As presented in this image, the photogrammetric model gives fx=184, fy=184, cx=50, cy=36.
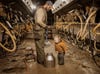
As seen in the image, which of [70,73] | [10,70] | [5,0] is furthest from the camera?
[5,0]

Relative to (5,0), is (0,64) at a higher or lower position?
lower

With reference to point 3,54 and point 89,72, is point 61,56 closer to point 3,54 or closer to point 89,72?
point 89,72

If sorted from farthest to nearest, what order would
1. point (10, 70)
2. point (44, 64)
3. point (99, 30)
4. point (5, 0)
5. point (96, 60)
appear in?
point (5, 0) < point (99, 30) < point (96, 60) < point (44, 64) < point (10, 70)

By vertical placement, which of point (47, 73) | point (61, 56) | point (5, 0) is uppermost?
point (5, 0)

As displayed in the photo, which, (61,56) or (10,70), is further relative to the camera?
(61,56)

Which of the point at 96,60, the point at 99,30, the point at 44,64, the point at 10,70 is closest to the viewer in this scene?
the point at 10,70

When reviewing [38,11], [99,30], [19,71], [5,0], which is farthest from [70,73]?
[5,0]

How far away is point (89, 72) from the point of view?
399 cm

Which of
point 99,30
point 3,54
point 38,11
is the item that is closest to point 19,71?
point 38,11

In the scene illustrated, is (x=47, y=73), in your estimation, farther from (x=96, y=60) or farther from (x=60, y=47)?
(x=96, y=60)

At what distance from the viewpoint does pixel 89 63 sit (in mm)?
4762

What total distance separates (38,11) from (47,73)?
1592mm

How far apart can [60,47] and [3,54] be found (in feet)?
7.11

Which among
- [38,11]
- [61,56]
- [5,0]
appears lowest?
[61,56]
